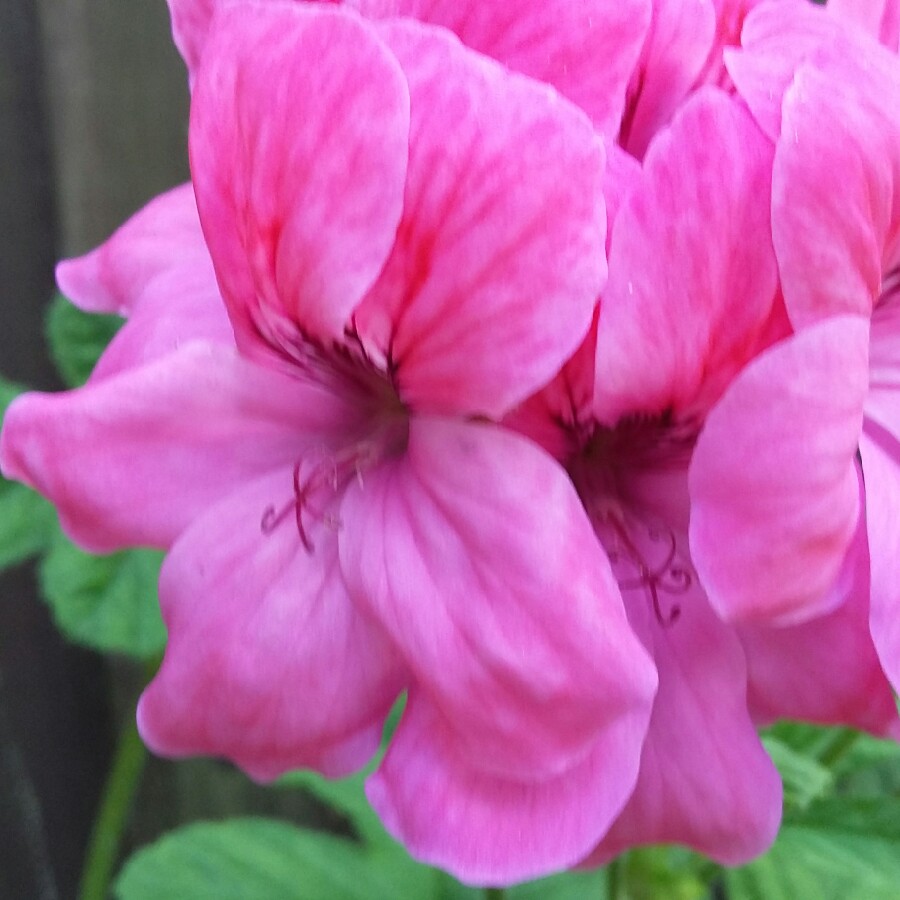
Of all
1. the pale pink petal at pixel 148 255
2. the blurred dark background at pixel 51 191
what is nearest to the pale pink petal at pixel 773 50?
the pale pink petal at pixel 148 255

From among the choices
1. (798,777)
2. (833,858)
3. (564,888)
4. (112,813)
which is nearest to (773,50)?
(798,777)

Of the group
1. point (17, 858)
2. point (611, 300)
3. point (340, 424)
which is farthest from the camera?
point (17, 858)

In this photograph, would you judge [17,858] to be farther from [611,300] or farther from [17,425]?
[611,300]

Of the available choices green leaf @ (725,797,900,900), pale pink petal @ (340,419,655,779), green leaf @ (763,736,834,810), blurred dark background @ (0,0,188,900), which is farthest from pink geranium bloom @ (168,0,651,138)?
blurred dark background @ (0,0,188,900)

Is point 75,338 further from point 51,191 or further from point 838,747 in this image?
point 838,747

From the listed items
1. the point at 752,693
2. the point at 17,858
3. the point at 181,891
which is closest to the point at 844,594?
the point at 752,693

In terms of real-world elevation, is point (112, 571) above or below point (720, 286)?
below

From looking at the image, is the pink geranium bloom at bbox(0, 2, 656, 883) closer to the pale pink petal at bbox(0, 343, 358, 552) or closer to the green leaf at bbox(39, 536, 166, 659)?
the pale pink petal at bbox(0, 343, 358, 552)

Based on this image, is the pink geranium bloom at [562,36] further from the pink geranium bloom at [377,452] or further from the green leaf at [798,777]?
the green leaf at [798,777]
